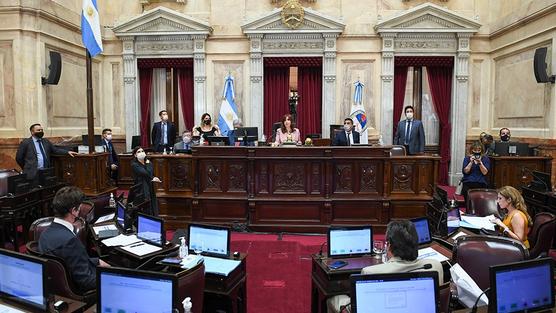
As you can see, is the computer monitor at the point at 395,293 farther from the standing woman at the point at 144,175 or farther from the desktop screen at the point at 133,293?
the standing woman at the point at 144,175

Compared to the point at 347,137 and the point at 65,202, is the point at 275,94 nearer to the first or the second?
the point at 347,137

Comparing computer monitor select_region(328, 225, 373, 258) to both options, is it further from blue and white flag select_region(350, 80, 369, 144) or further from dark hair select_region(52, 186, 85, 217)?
blue and white flag select_region(350, 80, 369, 144)

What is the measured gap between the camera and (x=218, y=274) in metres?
3.22

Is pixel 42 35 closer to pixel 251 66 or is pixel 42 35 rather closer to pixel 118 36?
pixel 118 36

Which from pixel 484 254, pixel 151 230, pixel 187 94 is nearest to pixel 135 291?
pixel 151 230

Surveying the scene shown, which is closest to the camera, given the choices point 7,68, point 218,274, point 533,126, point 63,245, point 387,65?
point 63,245

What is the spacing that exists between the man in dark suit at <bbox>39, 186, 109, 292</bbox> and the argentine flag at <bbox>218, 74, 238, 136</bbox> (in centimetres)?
764

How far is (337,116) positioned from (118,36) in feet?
19.8

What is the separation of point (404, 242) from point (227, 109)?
862cm

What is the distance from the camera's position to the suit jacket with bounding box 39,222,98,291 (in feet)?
9.85

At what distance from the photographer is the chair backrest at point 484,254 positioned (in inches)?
126

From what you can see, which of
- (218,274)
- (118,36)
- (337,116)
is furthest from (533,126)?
(118,36)

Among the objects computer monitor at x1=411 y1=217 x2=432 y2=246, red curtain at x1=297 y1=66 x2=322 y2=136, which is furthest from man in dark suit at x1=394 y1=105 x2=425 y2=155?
computer monitor at x1=411 y1=217 x2=432 y2=246

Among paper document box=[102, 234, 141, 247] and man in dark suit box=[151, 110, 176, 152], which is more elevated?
man in dark suit box=[151, 110, 176, 152]
